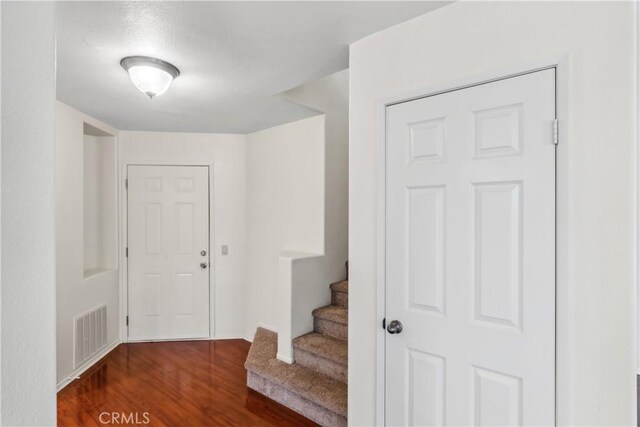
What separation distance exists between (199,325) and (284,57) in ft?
10.5

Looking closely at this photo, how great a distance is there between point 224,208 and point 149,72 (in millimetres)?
2208

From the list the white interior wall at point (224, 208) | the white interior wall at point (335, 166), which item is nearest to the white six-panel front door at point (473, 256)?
the white interior wall at point (335, 166)

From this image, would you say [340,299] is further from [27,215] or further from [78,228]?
[27,215]

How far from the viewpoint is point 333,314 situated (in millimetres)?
3023

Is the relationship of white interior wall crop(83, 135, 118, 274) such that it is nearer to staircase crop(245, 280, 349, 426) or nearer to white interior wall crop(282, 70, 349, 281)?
staircase crop(245, 280, 349, 426)

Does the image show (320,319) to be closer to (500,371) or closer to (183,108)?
(500,371)

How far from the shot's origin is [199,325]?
4113 mm

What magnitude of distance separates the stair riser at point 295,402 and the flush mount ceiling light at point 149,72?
2290 millimetres

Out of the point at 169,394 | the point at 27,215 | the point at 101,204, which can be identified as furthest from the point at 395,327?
the point at 101,204

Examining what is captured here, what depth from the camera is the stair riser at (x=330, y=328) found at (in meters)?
2.90

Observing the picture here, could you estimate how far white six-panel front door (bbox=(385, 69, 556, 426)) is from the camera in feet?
4.36

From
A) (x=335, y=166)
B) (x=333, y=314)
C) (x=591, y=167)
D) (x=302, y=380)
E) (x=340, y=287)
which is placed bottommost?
(x=302, y=380)

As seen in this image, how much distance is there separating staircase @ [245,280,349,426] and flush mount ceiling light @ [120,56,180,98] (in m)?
2.12

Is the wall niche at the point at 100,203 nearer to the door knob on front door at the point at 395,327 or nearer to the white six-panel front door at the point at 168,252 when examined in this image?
the white six-panel front door at the point at 168,252
